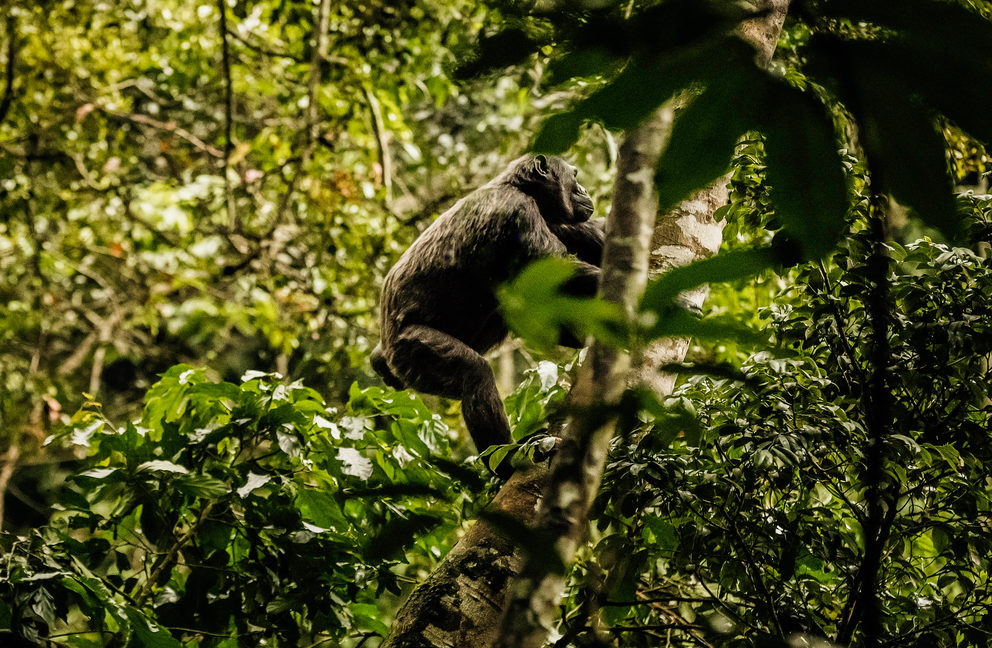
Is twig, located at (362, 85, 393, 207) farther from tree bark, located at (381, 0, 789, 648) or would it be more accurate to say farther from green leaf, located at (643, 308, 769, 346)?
green leaf, located at (643, 308, 769, 346)

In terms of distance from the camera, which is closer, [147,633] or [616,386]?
[616,386]

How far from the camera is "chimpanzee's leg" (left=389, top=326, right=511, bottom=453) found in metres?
3.16

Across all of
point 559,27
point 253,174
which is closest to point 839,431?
point 559,27

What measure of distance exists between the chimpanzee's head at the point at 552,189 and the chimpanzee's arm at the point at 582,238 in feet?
0.21

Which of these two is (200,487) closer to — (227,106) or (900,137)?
(900,137)

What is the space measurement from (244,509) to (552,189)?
2.04 meters

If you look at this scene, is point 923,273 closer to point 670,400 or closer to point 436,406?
point 670,400

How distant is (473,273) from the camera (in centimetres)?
350

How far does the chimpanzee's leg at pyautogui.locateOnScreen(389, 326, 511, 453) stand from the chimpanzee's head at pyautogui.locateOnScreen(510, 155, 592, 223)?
839 mm

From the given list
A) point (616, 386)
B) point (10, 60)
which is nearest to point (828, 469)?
point (616, 386)

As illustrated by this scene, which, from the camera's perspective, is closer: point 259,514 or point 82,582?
point 82,582

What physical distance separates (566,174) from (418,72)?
2.68 meters

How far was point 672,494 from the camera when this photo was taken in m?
2.05

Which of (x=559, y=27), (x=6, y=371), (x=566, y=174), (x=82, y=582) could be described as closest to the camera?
(x=559, y=27)
